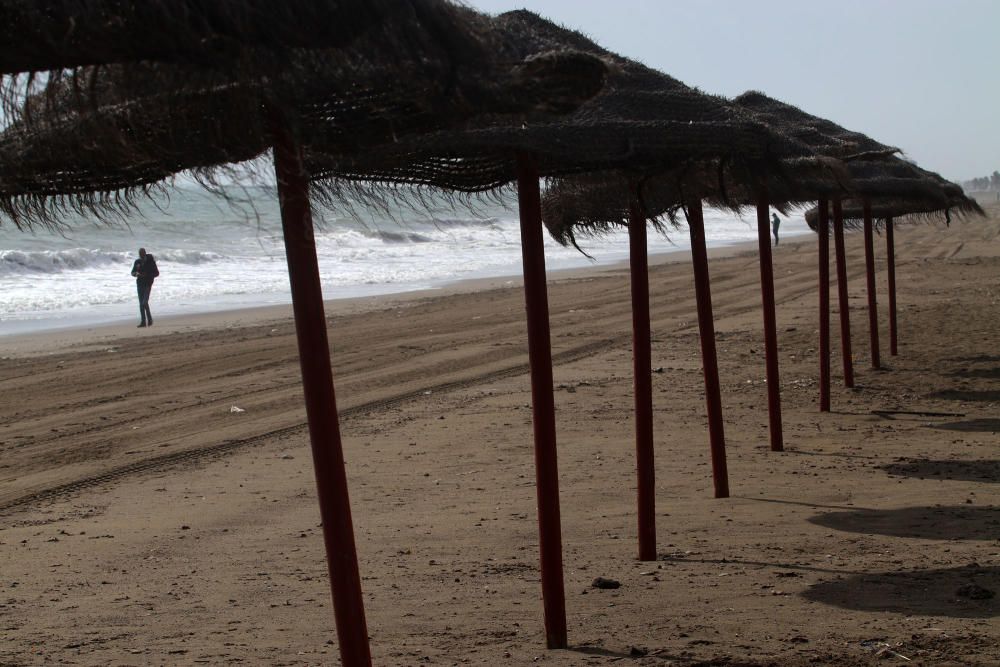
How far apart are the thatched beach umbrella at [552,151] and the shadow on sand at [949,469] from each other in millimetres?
3272

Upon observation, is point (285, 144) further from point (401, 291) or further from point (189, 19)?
point (401, 291)

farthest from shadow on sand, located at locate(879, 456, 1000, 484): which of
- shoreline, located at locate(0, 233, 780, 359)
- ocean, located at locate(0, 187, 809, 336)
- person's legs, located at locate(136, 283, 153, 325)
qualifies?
person's legs, located at locate(136, 283, 153, 325)

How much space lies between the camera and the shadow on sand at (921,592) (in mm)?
4691

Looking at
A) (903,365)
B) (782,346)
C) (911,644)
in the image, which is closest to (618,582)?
(911,644)

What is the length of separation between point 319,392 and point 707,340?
378 centimetres

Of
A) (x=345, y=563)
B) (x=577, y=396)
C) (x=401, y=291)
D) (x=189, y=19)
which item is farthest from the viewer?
(x=401, y=291)

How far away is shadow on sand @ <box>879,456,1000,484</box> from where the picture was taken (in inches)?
284

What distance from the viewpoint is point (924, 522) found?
242 inches

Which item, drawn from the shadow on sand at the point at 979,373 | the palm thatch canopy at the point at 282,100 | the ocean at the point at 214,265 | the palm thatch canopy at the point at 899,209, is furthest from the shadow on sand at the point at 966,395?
the palm thatch canopy at the point at 282,100

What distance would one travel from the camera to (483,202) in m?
4.95

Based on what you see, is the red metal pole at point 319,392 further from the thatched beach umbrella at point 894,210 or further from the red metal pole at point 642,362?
the thatched beach umbrella at point 894,210

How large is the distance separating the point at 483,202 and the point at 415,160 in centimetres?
94

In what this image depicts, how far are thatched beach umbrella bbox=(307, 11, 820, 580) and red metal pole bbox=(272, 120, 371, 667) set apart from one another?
1.62 ft

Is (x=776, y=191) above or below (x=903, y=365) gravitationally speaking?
above
